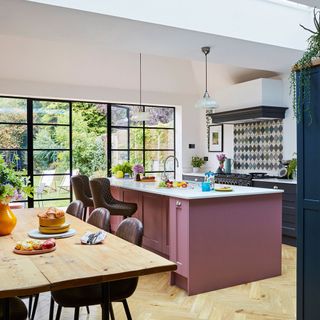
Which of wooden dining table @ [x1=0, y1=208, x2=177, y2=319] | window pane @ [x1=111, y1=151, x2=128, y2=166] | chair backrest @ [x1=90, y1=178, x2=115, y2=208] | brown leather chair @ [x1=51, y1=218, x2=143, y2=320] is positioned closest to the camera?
wooden dining table @ [x1=0, y1=208, x2=177, y2=319]

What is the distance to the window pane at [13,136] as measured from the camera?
20.9ft

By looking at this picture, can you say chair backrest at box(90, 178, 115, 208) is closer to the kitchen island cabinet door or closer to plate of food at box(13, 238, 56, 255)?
the kitchen island cabinet door

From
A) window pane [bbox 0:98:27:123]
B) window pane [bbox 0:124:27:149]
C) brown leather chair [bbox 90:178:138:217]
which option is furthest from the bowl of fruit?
window pane [bbox 0:98:27:123]

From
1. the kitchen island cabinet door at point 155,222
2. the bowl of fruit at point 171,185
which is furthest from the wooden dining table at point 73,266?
the bowl of fruit at point 171,185

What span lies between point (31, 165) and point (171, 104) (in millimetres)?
3034

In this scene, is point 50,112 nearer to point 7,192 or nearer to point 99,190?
point 99,190

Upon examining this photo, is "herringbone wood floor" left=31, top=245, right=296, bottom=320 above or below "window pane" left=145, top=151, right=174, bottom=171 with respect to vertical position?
below

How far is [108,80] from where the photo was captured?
696 cm

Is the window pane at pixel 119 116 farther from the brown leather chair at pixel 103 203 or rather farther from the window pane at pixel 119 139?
the brown leather chair at pixel 103 203

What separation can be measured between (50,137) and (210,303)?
4529mm

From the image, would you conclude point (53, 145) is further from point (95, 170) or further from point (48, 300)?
point (48, 300)

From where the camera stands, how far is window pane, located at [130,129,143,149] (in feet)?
24.8

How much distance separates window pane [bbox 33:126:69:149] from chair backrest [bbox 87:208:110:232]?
3998 mm

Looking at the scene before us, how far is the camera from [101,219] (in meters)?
2.93
